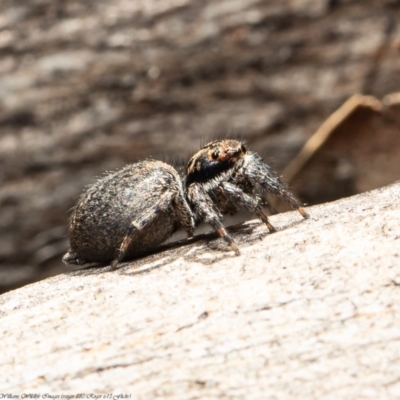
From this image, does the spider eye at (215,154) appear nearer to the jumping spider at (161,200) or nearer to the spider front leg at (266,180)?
the jumping spider at (161,200)

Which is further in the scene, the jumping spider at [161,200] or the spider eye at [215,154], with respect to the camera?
the spider eye at [215,154]

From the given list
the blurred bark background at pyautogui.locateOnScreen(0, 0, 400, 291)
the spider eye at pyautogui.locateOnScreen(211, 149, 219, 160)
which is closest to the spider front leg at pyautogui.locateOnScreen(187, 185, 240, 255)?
the spider eye at pyautogui.locateOnScreen(211, 149, 219, 160)

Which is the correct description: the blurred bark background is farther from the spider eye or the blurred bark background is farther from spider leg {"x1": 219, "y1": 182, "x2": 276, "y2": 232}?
spider leg {"x1": 219, "y1": 182, "x2": 276, "y2": 232}

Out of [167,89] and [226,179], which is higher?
[167,89]

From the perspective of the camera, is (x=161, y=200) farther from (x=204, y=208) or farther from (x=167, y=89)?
(x=167, y=89)

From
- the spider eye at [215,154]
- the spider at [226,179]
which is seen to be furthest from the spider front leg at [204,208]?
the spider eye at [215,154]

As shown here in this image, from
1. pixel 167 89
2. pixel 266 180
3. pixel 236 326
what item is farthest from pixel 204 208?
pixel 167 89
